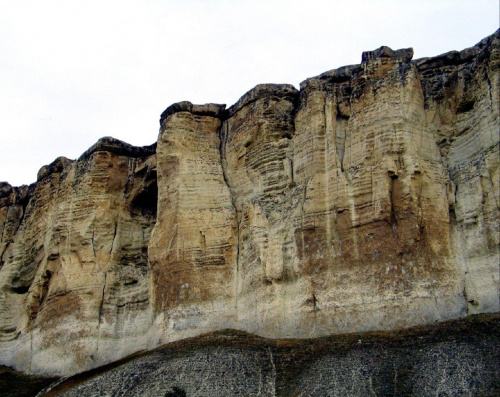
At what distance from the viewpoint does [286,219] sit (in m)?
35.3

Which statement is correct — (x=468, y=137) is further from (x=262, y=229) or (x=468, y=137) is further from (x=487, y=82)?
(x=262, y=229)

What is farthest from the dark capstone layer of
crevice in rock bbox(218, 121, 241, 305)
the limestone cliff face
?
crevice in rock bbox(218, 121, 241, 305)

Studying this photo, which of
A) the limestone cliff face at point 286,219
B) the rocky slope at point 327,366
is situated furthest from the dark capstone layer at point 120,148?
the rocky slope at point 327,366

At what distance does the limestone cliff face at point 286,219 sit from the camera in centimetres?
3122

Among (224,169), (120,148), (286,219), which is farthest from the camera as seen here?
(120,148)

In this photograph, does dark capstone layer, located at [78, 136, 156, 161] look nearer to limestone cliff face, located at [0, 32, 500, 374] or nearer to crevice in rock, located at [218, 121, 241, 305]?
limestone cliff face, located at [0, 32, 500, 374]

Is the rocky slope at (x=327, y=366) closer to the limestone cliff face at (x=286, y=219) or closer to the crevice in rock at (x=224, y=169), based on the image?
the limestone cliff face at (x=286, y=219)

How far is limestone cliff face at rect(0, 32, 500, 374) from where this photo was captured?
1229 inches

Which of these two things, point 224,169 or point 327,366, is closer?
point 327,366

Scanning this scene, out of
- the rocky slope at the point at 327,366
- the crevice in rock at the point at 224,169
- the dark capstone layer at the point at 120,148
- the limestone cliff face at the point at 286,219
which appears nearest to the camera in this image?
the rocky slope at the point at 327,366

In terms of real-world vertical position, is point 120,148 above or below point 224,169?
above

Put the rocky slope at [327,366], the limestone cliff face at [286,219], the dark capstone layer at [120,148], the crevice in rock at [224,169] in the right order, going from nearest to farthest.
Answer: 1. the rocky slope at [327,366]
2. the limestone cliff face at [286,219]
3. the crevice in rock at [224,169]
4. the dark capstone layer at [120,148]

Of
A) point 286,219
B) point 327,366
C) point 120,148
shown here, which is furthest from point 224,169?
point 327,366

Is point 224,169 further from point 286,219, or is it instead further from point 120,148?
point 120,148
